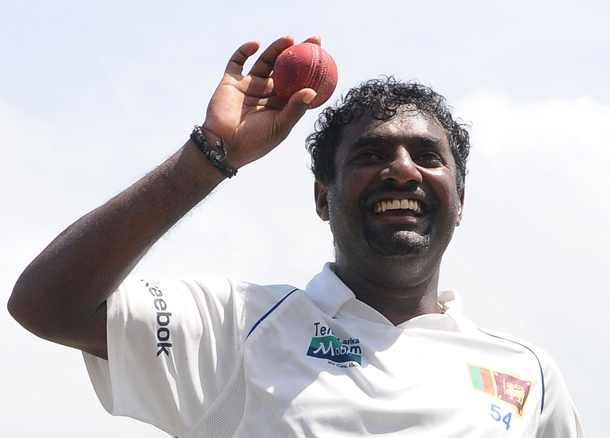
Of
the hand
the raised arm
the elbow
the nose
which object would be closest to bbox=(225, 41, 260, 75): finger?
the hand

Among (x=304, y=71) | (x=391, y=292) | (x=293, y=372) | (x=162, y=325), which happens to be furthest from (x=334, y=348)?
(x=304, y=71)

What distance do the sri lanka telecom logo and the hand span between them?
1.01 metres

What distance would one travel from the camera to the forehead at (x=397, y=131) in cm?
645

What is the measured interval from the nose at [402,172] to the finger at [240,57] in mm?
995

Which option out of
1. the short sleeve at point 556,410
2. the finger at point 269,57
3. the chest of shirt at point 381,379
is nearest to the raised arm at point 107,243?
the finger at point 269,57

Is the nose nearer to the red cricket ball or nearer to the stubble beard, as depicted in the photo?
the stubble beard

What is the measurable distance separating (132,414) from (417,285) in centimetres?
185

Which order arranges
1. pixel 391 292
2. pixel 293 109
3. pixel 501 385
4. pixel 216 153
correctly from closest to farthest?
1. pixel 216 153
2. pixel 293 109
3. pixel 501 385
4. pixel 391 292

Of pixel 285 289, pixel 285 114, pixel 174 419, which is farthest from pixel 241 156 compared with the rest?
pixel 174 419

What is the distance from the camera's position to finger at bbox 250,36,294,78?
6.17 m

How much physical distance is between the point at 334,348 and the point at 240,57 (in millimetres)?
1696

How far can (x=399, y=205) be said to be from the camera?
244 inches

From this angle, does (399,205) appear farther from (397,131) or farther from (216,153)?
(216,153)

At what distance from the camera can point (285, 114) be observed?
580 cm
